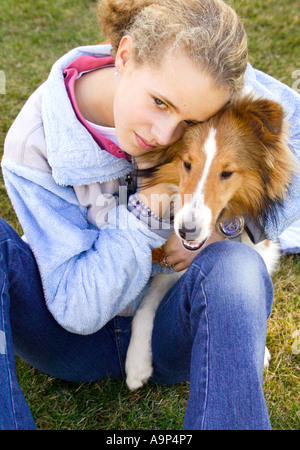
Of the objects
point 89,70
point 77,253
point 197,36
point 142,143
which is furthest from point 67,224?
point 197,36

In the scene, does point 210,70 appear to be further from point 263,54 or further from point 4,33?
point 4,33

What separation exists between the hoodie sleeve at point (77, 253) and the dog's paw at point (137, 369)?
0.32 m

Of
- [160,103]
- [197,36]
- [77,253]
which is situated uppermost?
[197,36]

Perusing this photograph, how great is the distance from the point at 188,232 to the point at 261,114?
2.01ft

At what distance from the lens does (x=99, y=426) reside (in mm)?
2262

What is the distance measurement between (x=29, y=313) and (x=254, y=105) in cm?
135

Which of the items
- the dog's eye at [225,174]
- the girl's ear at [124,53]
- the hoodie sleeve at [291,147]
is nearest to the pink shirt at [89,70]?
the girl's ear at [124,53]

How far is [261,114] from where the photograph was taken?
1914mm

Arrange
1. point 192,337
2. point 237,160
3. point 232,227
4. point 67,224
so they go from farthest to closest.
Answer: point 232,227
point 237,160
point 67,224
point 192,337

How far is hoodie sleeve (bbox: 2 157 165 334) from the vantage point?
1830 millimetres

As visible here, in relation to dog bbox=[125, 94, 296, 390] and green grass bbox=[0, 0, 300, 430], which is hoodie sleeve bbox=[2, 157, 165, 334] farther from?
green grass bbox=[0, 0, 300, 430]

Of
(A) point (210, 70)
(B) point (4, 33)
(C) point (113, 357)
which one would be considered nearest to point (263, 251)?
(C) point (113, 357)

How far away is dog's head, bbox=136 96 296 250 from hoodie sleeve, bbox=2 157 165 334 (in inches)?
9.6

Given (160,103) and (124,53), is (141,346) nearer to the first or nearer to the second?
(160,103)
